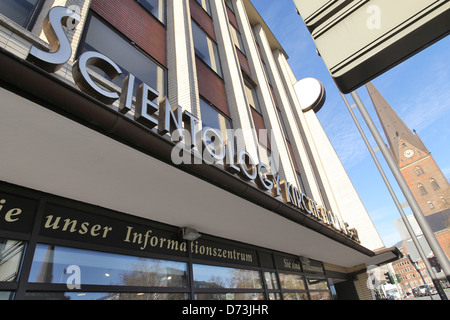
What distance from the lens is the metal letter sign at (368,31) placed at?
107 centimetres

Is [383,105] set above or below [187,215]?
above

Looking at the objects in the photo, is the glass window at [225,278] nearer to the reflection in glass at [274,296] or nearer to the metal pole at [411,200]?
the reflection in glass at [274,296]

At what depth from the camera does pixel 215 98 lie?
909cm

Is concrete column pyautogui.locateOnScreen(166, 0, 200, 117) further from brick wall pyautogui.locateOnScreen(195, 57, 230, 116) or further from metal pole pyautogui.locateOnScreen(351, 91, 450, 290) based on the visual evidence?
metal pole pyautogui.locateOnScreen(351, 91, 450, 290)

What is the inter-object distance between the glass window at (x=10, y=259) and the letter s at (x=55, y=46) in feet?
7.63

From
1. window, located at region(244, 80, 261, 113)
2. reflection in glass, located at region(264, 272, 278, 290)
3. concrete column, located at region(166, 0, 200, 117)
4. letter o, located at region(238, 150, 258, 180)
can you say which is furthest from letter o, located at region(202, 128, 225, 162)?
window, located at region(244, 80, 261, 113)

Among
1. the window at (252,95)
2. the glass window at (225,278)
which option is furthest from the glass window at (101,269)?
the window at (252,95)

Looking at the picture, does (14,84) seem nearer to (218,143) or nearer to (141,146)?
(141,146)

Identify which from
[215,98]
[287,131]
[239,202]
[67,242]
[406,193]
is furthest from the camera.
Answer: [287,131]

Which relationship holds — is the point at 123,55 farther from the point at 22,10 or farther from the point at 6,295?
the point at 6,295

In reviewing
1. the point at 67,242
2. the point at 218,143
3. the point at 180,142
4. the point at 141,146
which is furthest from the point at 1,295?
the point at 218,143

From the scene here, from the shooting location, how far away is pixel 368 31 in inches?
47.3

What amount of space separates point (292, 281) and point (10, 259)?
771cm

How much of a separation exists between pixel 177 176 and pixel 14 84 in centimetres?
213
